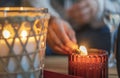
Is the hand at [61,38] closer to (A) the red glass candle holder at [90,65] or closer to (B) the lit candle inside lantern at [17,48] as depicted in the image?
(A) the red glass candle holder at [90,65]

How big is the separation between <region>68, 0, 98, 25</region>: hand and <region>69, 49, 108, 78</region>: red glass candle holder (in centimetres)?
43

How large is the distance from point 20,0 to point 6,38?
58 cm

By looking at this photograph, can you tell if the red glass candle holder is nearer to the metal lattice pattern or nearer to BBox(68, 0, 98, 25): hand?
the metal lattice pattern

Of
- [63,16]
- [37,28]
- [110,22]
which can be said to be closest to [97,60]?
[37,28]

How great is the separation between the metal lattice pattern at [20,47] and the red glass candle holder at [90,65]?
0.10 meters

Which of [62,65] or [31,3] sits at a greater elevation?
[31,3]

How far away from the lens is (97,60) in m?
0.44

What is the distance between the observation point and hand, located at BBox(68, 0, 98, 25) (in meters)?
0.87

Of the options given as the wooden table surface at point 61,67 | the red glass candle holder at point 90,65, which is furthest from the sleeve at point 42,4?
the red glass candle holder at point 90,65

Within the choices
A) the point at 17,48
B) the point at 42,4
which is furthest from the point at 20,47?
the point at 42,4

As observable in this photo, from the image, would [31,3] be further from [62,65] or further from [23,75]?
[23,75]

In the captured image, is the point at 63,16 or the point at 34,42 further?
the point at 63,16

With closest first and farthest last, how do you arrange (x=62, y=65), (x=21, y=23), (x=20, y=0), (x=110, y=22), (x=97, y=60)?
(x=21, y=23), (x=97, y=60), (x=62, y=65), (x=110, y=22), (x=20, y=0)

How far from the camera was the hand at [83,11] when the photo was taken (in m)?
0.87
